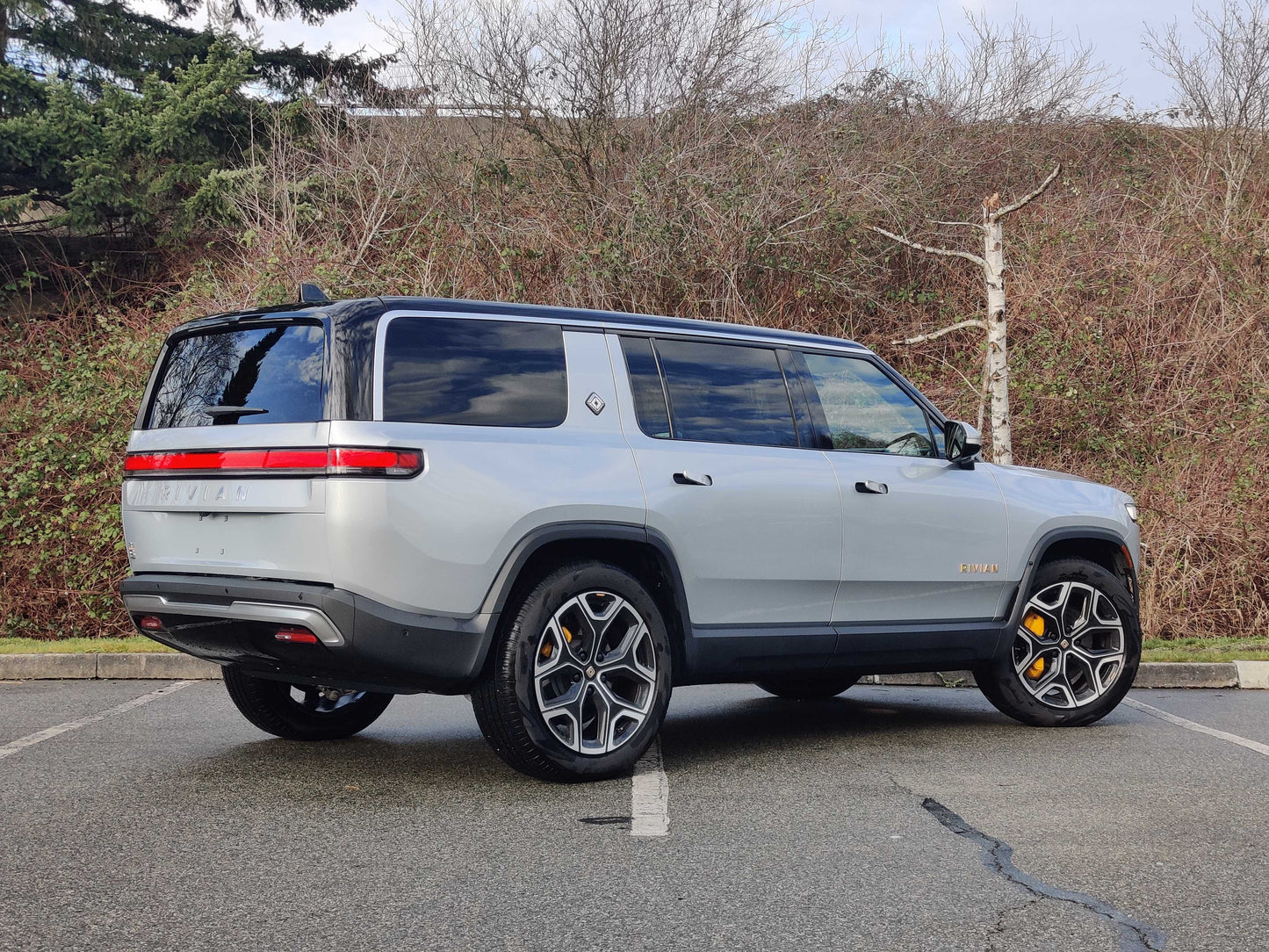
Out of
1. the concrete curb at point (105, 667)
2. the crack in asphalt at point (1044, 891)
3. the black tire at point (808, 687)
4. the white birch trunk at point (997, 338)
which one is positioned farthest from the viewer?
the white birch trunk at point (997, 338)

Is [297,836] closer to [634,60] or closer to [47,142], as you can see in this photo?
[634,60]

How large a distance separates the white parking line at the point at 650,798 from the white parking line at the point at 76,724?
9.83 feet

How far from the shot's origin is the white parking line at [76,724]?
259 inches

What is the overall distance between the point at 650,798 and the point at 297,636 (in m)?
1.57

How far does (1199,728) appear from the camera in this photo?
299 inches

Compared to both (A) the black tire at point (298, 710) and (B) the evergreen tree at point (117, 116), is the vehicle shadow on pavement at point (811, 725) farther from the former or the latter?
(B) the evergreen tree at point (117, 116)

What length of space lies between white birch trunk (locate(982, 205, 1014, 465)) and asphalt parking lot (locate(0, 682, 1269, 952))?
171 inches

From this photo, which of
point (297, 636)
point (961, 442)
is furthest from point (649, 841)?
point (961, 442)

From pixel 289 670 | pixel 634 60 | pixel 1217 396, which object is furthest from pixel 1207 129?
pixel 289 670

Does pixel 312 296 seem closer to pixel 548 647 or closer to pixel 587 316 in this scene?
pixel 587 316

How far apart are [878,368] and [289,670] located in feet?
11.4

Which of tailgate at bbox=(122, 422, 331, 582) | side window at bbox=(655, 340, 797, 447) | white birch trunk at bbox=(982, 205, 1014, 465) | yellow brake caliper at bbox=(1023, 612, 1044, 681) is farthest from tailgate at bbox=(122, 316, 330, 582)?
white birch trunk at bbox=(982, 205, 1014, 465)

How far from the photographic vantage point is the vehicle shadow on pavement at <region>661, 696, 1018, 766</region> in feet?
22.7

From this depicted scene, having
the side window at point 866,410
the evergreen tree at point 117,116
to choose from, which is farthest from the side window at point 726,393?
the evergreen tree at point 117,116
